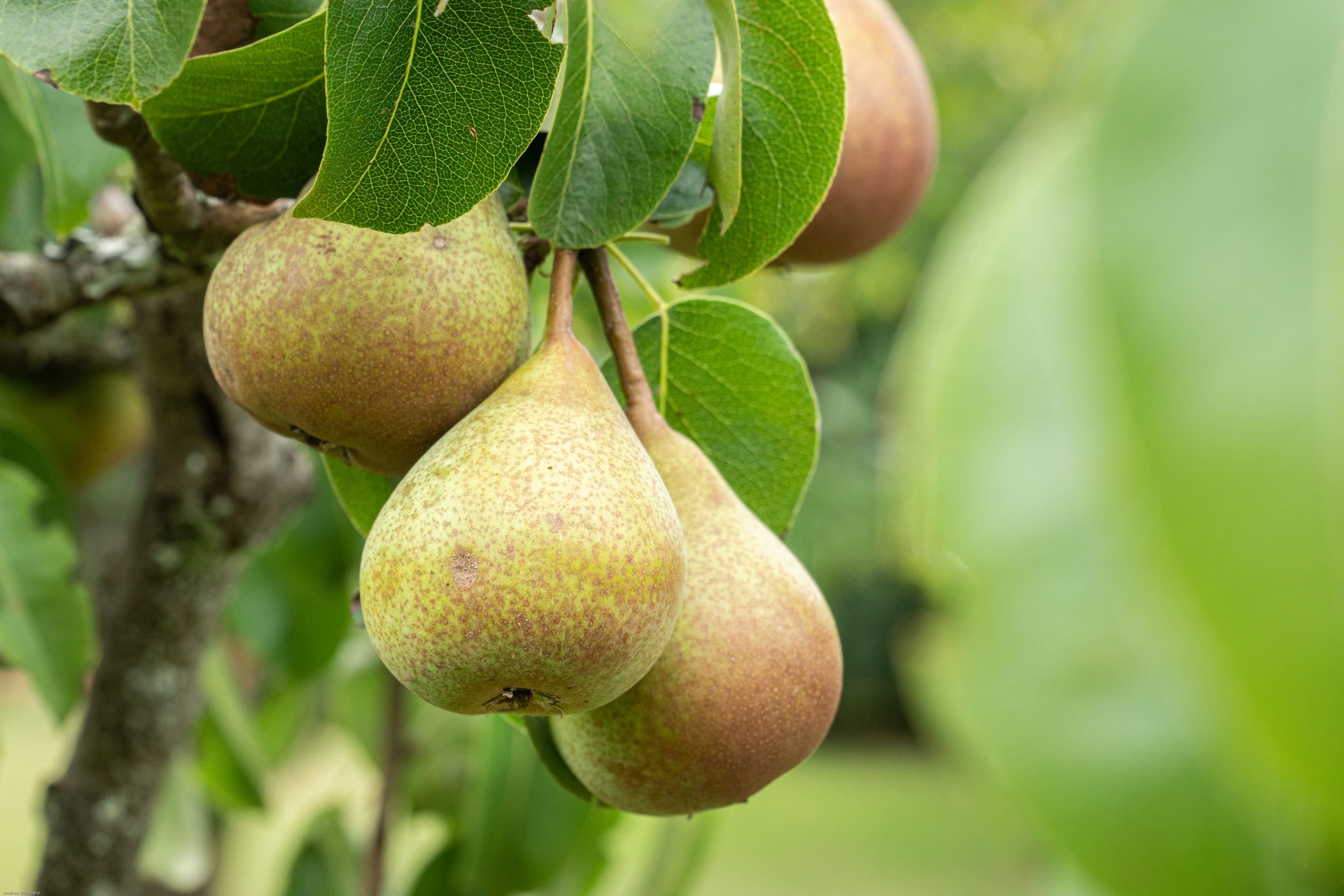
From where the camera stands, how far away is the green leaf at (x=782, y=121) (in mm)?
743

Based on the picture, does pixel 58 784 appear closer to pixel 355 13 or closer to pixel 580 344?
pixel 580 344

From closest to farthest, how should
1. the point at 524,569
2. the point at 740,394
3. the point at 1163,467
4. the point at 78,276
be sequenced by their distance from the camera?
the point at 1163,467 < the point at 524,569 < the point at 740,394 < the point at 78,276

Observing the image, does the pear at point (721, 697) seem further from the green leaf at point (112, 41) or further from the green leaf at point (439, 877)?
the green leaf at point (439, 877)

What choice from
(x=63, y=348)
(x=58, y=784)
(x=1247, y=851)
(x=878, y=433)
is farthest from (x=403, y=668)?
(x=878, y=433)

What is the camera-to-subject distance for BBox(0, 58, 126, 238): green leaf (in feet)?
3.30

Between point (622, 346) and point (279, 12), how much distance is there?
0.34 metres

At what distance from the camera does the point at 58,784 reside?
139cm

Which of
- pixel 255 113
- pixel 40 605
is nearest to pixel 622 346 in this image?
pixel 255 113

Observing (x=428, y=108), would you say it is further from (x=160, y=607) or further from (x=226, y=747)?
(x=226, y=747)

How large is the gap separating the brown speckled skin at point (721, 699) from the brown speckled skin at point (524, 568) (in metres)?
0.05

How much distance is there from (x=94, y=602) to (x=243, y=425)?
733mm

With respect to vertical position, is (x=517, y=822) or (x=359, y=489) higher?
(x=359, y=489)

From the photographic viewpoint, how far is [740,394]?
934 mm

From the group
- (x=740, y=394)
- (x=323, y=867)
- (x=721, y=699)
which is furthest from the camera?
(x=323, y=867)
